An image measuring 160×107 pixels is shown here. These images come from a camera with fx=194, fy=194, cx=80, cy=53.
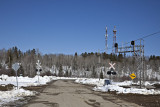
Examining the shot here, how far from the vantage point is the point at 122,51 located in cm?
3466

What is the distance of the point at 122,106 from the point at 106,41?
143ft

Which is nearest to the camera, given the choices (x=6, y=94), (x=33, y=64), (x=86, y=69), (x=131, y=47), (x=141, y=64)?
(x=6, y=94)

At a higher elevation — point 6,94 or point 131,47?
point 131,47

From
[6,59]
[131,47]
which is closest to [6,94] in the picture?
[131,47]

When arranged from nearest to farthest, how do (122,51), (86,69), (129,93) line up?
(129,93), (122,51), (86,69)

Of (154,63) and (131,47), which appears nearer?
(131,47)

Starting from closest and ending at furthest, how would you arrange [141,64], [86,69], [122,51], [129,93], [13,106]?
1. [13,106]
2. [129,93]
3. [141,64]
4. [122,51]
5. [86,69]

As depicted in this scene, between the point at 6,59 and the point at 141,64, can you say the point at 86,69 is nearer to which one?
the point at 6,59

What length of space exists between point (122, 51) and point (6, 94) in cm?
2326

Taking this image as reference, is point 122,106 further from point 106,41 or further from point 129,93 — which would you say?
point 106,41

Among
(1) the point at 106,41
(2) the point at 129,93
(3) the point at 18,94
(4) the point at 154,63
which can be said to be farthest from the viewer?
(4) the point at 154,63

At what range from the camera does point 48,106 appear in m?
11.8

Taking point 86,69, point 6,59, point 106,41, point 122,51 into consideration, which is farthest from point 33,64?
point 122,51

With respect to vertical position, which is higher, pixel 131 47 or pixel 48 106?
pixel 131 47
